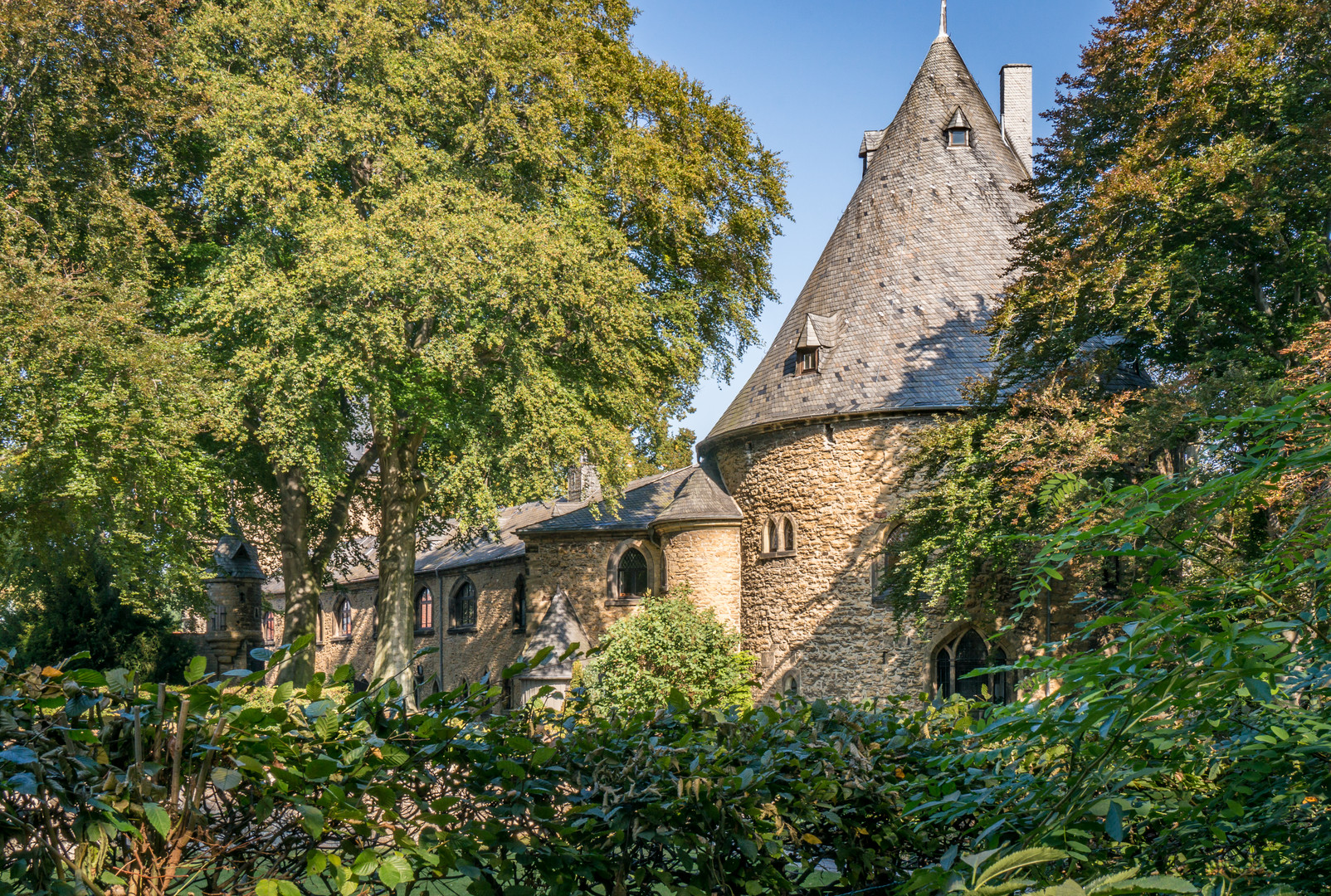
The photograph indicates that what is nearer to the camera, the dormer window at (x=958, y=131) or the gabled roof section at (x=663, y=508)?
the gabled roof section at (x=663, y=508)

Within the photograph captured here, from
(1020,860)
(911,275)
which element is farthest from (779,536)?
(1020,860)

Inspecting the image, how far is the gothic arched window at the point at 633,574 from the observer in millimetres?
23156

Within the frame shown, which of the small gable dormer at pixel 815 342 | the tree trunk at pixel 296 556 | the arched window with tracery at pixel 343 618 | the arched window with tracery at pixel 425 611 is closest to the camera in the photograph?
the tree trunk at pixel 296 556

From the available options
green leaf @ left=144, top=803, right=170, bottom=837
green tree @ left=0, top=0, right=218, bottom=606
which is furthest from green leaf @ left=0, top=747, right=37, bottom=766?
green tree @ left=0, top=0, right=218, bottom=606

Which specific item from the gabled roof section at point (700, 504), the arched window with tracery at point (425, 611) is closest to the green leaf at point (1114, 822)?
the gabled roof section at point (700, 504)

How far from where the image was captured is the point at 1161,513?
237 cm

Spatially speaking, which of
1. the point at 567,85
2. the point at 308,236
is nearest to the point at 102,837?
the point at 308,236

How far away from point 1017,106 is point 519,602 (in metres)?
18.1

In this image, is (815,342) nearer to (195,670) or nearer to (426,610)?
(426,610)

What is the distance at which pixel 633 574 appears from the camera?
2323 centimetres

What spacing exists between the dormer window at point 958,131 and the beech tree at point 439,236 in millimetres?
6432

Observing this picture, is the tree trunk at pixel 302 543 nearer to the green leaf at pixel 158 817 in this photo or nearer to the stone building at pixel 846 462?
the stone building at pixel 846 462

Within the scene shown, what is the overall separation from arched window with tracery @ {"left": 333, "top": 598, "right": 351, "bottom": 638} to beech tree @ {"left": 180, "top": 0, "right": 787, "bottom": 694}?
55.3ft

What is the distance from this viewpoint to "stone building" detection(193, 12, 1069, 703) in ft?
63.1
